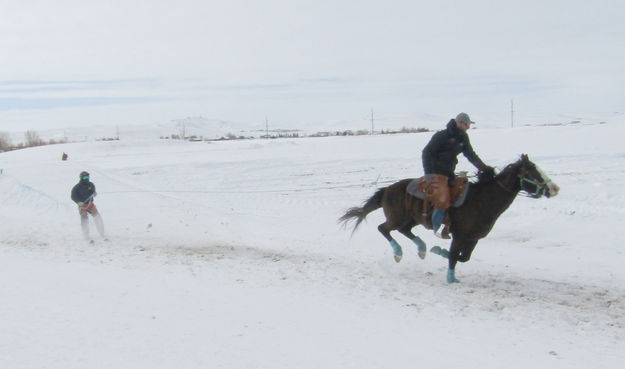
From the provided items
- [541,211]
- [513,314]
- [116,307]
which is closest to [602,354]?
[513,314]

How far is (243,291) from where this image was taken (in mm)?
7719

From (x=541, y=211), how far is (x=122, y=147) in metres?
38.1

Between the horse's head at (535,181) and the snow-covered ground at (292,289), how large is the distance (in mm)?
849

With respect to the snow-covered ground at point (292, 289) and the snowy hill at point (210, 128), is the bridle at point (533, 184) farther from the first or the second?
the snowy hill at point (210, 128)

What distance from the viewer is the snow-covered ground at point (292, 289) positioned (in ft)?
18.0

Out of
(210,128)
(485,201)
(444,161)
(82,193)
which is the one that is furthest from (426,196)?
(210,128)

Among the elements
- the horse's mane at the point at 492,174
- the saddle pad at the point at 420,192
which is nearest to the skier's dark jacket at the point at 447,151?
the horse's mane at the point at 492,174

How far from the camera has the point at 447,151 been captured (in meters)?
8.82

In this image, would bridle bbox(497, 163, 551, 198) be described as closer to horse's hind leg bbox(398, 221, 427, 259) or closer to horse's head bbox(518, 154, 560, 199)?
horse's head bbox(518, 154, 560, 199)

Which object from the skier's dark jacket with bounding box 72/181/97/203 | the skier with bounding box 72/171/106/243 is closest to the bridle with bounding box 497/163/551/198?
the skier with bounding box 72/171/106/243

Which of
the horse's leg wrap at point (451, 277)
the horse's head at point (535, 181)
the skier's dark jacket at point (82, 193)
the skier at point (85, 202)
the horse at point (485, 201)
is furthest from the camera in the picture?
the skier's dark jacket at point (82, 193)

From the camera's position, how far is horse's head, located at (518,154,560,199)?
8067 mm

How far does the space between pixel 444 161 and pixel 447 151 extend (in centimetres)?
16

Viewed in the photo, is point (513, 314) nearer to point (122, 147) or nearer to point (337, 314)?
point (337, 314)
